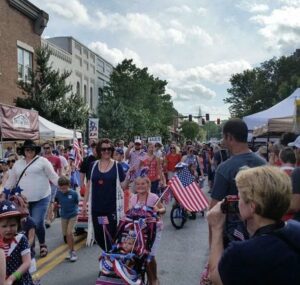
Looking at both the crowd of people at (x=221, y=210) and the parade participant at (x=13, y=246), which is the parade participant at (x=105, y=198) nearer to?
the crowd of people at (x=221, y=210)

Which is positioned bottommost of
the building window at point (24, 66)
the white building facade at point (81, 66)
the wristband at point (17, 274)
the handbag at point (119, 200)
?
the wristband at point (17, 274)

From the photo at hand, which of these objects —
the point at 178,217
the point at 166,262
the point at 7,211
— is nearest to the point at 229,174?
the point at 7,211

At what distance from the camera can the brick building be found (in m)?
24.2

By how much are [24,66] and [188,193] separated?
22.2 m

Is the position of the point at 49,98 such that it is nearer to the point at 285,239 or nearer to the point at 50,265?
the point at 50,265

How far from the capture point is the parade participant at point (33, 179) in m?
7.25

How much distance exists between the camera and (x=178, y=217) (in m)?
10.4

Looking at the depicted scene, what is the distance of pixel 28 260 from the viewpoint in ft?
13.2

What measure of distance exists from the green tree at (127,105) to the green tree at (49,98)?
12.0m

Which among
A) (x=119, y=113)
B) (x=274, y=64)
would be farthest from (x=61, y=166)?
(x=274, y=64)

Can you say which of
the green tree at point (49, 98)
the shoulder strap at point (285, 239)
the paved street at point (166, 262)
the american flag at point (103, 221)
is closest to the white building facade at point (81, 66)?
the green tree at point (49, 98)

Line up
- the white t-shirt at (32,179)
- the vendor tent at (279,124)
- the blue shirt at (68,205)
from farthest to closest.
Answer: the vendor tent at (279,124)
the blue shirt at (68,205)
the white t-shirt at (32,179)

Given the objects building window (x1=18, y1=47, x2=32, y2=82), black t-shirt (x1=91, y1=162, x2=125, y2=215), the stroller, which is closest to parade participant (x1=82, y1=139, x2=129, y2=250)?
black t-shirt (x1=91, y1=162, x2=125, y2=215)

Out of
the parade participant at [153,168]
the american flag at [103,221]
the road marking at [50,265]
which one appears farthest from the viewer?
the parade participant at [153,168]
